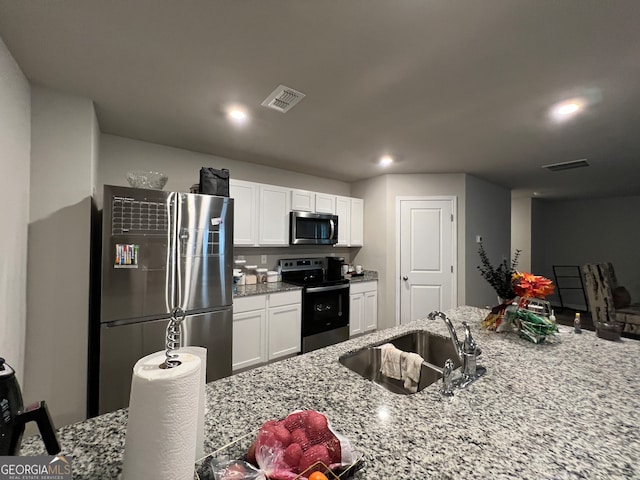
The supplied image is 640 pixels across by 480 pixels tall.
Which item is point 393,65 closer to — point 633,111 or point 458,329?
point 458,329

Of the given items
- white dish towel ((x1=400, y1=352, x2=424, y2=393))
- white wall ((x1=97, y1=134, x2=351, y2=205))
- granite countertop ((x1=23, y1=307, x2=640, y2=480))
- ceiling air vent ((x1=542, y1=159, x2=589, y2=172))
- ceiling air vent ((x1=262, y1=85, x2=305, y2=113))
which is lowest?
white dish towel ((x1=400, y1=352, x2=424, y2=393))

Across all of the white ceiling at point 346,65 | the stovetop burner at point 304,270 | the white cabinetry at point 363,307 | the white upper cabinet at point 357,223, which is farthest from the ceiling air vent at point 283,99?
the white cabinetry at point 363,307

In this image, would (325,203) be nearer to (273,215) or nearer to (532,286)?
(273,215)

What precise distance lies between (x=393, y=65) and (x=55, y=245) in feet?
8.08

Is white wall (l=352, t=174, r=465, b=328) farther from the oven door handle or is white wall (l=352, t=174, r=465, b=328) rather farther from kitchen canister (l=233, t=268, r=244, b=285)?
kitchen canister (l=233, t=268, r=244, b=285)

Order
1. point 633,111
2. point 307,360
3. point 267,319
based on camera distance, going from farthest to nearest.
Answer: point 267,319, point 633,111, point 307,360

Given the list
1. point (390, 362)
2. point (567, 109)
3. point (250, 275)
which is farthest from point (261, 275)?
point (567, 109)

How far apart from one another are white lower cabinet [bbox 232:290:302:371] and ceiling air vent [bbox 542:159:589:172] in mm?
3638

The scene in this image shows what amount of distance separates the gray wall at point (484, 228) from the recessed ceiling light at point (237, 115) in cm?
314


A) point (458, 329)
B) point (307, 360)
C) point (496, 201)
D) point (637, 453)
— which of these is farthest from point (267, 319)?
point (496, 201)

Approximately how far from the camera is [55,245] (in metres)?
1.78

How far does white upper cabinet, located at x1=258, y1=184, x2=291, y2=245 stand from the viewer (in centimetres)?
307

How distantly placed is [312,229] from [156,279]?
1.91 metres

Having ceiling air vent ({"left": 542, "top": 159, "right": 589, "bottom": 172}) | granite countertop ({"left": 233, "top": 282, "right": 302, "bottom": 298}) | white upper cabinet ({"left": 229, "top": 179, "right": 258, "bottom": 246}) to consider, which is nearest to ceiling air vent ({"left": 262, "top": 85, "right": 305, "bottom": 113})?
white upper cabinet ({"left": 229, "top": 179, "right": 258, "bottom": 246})
